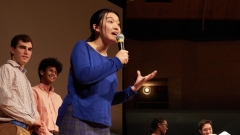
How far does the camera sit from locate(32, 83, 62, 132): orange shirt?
217 cm

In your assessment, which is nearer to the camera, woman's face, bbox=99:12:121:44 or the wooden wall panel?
woman's face, bbox=99:12:121:44

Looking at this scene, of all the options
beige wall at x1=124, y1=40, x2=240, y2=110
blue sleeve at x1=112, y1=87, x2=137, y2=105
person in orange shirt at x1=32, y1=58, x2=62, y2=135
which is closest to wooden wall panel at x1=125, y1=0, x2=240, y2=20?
beige wall at x1=124, y1=40, x2=240, y2=110

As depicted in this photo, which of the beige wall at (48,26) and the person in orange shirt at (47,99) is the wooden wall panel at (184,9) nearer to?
the beige wall at (48,26)

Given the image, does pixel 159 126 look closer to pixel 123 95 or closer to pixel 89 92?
pixel 123 95

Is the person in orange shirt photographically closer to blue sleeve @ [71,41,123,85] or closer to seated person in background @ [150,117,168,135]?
blue sleeve @ [71,41,123,85]

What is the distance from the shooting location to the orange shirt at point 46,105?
2174mm

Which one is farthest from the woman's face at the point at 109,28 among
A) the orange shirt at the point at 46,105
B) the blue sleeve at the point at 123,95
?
the orange shirt at the point at 46,105

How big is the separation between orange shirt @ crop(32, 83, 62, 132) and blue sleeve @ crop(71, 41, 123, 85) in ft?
3.09

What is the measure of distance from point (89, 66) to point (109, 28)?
189mm

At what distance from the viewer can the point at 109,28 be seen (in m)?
1.38

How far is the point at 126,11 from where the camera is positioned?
15.0 feet

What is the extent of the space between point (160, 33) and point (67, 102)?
11.7ft

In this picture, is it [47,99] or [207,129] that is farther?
[207,129]

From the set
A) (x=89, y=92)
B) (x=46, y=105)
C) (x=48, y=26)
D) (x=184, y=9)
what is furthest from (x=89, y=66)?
(x=184, y=9)
